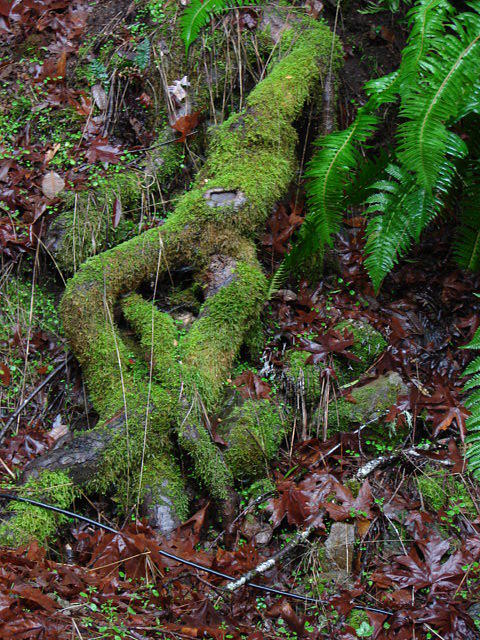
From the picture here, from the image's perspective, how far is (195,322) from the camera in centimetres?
321

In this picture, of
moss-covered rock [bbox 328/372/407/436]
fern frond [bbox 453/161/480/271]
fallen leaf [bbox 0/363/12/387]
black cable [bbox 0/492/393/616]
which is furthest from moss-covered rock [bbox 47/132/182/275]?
fern frond [bbox 453/161/480/271]

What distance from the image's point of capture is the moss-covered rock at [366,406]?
10.0ft

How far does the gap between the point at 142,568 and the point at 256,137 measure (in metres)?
2.65

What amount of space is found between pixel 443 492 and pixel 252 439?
3.19 ft

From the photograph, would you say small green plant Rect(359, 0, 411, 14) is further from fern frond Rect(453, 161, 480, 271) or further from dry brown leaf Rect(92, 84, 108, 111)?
dry brown leaf Rect(92, 84, 108, 111)

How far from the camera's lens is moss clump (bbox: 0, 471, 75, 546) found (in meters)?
2.45

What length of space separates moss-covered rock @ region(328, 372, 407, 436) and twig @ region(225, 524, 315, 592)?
2.23ft

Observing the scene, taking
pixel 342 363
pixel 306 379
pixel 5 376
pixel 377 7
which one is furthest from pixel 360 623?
pixel 377 7

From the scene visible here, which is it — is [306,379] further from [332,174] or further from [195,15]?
[195,15]

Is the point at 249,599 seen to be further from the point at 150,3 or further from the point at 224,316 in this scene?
the point at 150,3

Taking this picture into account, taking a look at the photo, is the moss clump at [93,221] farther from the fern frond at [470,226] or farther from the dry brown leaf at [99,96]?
the fern frond at [470,226]

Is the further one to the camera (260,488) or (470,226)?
(470,226)

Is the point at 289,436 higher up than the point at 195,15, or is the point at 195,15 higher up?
the point at 195,15

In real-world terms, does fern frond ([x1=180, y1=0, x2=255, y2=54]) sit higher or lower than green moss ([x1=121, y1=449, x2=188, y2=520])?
higher
